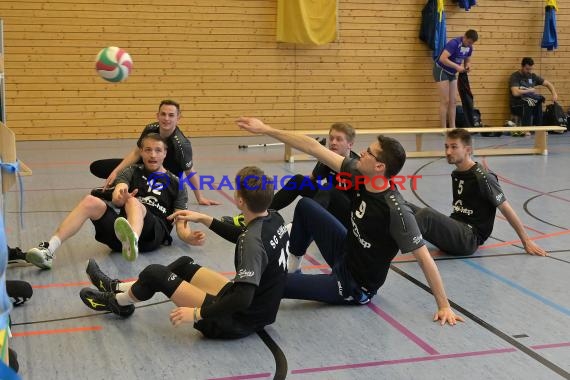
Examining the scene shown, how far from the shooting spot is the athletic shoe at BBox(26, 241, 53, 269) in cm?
484

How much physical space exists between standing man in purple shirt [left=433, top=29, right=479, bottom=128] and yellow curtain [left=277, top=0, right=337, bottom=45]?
7.16 ft

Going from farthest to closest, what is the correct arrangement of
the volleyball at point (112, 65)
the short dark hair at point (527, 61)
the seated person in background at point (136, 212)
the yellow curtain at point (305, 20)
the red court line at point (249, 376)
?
the short dark hair at point (527, 61) < the yellow curtain at point (305, 20) < the volleyball at point (112, 65) < the seated person in background at point (136, 212) < the red court line at point (249, 376)

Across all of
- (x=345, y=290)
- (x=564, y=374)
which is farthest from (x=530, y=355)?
(x=345, y=290)

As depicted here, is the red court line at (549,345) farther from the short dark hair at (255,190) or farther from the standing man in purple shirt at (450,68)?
the standing man in purple shirt at (450,68)

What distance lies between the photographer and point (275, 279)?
12.3 feet

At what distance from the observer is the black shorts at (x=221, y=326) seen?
3.73 meters

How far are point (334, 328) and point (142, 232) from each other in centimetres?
200

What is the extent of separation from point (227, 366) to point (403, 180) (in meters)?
5.71

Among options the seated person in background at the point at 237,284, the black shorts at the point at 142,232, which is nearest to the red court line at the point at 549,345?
the seated person in background at the point at 237,284

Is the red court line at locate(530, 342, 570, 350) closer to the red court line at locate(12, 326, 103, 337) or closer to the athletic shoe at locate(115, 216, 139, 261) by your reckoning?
the red court line at locate(12, 326, 103, 337)

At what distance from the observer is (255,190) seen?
11.9ft

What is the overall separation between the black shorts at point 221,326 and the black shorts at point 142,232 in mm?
1756

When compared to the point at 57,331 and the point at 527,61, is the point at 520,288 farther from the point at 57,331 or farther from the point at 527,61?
the point at 527,61

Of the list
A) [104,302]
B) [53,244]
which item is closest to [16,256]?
[53,244]
